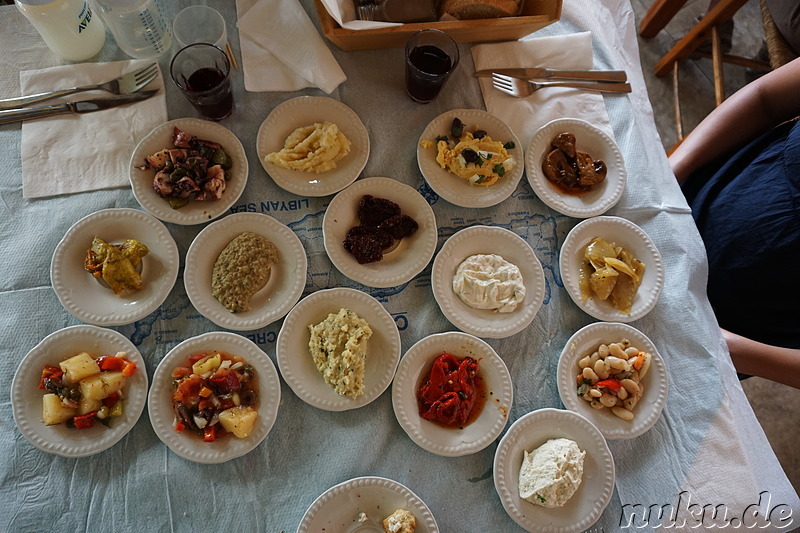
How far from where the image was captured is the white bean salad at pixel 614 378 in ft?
5.48

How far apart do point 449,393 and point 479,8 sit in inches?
58.0

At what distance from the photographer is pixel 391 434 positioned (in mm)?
1602

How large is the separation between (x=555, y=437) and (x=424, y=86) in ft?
4.46

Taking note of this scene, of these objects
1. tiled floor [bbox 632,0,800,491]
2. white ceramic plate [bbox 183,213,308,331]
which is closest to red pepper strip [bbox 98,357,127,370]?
white ceramic plate [bbox 183,213,308,331]

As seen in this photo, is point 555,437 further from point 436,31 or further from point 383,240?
point 436,31

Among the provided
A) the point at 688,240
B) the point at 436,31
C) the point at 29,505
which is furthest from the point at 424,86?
the point at 29,505

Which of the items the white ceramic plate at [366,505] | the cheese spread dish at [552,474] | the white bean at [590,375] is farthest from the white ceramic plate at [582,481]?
the white ceramic plate at [366,505]

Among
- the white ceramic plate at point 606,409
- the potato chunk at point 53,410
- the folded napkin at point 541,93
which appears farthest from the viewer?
the folded napkin at point 541,93

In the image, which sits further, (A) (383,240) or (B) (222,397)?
(A) (383,240)

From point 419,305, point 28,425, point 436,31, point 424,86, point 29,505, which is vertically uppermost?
point 436,31

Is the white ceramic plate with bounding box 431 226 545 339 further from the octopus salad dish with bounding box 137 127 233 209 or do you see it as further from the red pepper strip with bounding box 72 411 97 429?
the red pepper strip with bounding box 72 411 97 429

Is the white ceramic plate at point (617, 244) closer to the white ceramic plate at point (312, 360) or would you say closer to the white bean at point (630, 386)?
the white bean at point (630, 386)

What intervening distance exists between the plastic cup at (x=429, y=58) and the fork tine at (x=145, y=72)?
3.17 feet

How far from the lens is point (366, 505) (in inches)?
58.9
